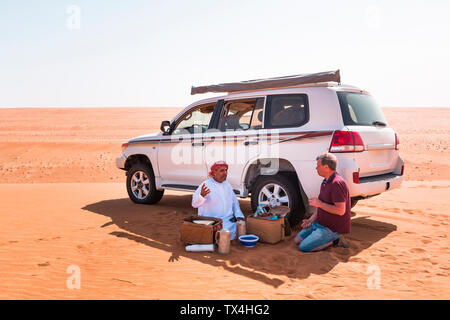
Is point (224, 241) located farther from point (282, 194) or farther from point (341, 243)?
point (341, 243)

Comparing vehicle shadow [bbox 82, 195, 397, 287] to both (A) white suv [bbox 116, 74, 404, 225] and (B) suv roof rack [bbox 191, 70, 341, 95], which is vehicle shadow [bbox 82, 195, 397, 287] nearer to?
(A) white suv [bbox 116, 74, 404, 225]

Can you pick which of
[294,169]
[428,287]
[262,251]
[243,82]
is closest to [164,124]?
[243,82]

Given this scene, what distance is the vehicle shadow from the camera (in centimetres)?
441

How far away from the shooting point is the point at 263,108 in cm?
622

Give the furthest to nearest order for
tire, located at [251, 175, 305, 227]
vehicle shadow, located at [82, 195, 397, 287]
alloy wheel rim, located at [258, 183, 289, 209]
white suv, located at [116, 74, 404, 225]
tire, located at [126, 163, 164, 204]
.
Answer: tire, located at [126, 163, 164, 204] → alloy wheel rim, located at [258, 183, 289, 209] → tire, located at [251, 175, 305, 227] → white suv, located at [116, 74, 404, 225] → vehicle shadow, located at [82, 195, 397, 287]

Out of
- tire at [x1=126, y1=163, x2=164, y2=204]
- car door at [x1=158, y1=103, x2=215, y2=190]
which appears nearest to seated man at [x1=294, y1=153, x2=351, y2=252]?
car door at [x1=158, y1=103, x2=215, y2=190]

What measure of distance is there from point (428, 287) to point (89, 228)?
4.88 meters

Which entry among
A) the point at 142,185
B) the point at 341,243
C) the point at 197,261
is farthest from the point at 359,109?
the point at 142,185

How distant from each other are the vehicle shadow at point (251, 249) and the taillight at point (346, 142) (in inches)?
51.6

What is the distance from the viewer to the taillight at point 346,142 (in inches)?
204

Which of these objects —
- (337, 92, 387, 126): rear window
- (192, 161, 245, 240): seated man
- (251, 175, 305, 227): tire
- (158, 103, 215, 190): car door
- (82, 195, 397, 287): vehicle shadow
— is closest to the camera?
(82, 195, 397, 287): vehicle shadow

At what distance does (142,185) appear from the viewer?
26.7 feet

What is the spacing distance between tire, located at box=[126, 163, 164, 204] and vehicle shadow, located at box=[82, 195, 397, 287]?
296mm
